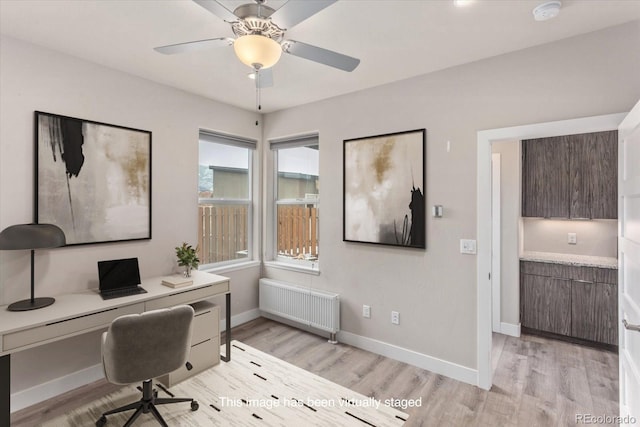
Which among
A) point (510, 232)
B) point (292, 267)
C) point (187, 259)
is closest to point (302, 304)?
point (292, 267)

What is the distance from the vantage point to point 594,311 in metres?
3.18

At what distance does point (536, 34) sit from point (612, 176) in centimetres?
212

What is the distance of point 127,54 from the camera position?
242cm

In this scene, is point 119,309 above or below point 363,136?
below

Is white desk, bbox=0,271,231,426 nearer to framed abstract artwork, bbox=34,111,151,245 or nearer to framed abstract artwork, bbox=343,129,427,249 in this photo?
framed abstract artwork, bbox=34,111,151,245

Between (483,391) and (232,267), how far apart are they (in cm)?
280

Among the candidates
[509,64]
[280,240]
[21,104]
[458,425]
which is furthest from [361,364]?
[21,104]

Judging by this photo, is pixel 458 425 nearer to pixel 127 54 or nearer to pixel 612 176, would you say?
pixel 612 176

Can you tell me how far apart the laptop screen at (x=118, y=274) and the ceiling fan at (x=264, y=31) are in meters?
1.77

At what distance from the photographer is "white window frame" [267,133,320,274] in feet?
12.1

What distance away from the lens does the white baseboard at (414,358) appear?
2.57m

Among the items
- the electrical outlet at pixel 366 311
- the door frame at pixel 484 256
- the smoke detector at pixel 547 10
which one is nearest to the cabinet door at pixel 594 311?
the door frame at pixel 484 256

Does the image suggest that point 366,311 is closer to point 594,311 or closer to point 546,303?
point 546,303

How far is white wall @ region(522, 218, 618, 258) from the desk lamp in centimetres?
480
